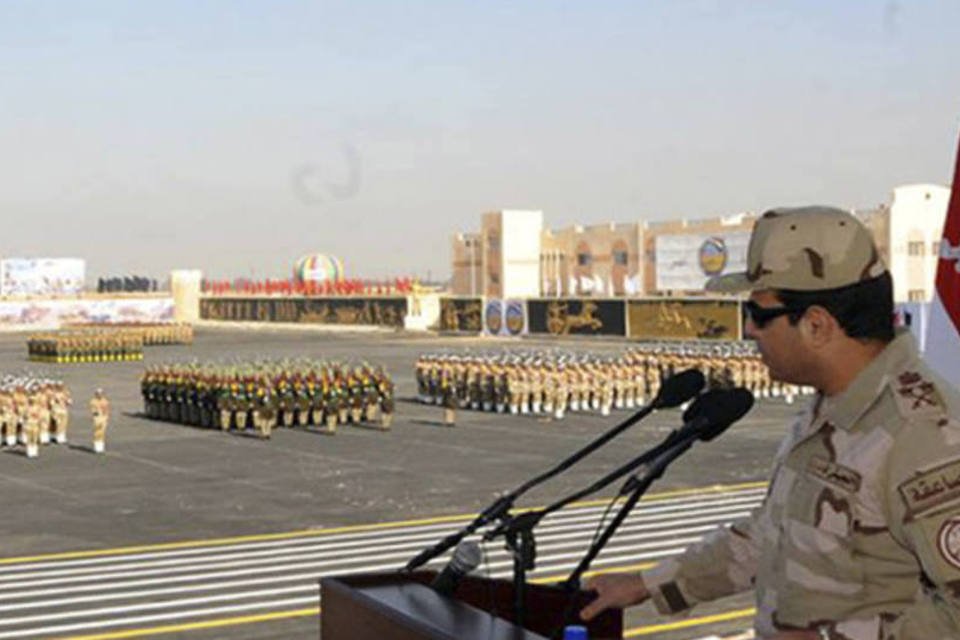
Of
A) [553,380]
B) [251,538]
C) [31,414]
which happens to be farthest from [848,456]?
[553,380]

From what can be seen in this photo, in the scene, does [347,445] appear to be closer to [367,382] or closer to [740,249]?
[367,382]

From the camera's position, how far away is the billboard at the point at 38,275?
452 feet

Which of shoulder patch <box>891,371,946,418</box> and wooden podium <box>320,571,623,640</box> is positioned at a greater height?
shoulder patch <box>891,371,946,418</box>

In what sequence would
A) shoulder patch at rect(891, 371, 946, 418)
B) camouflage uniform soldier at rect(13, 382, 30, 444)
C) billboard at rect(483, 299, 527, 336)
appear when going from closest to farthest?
1. shoulder patch at rect(891, 371, 946, 418)
2. camouflage uniform soldier at rect(13, 382, 30, 444)
3. billboard at rect(483, 299, 527, 336)

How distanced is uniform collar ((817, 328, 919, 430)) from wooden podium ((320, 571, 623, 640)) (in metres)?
0.99

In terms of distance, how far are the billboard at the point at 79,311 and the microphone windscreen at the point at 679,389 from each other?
103417mm

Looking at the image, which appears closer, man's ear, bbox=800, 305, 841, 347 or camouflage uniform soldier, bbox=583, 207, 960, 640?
camouflage uniform soldier, bbox=583, 207, 960, 640

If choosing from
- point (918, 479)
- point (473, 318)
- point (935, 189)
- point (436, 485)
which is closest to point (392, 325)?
point (473, 318)

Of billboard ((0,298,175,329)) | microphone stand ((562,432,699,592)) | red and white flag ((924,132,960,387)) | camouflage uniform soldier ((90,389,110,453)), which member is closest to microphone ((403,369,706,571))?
microphone stand ((562,432,699,592))

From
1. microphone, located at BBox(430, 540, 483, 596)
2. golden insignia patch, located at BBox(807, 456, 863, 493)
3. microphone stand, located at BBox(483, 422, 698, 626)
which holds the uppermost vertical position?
golden insignia patch, located at BBox(807, 456, 863, 493)

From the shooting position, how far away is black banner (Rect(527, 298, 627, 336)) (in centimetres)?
7014

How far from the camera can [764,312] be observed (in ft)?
10.3

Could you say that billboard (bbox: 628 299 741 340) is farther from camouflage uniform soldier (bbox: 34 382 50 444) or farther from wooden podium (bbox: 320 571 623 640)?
wooden podium (bbox: 320 571 623 640)

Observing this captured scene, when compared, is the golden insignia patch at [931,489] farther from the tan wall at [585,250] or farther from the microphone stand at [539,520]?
the tan wall at [585,250]
